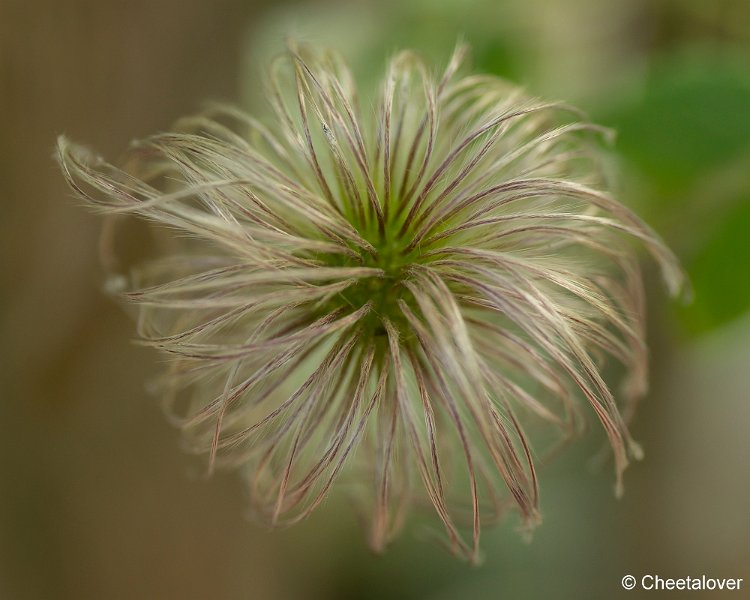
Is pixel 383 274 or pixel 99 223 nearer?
pixel 383 274

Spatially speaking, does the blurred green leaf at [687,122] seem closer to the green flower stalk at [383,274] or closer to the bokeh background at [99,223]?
the bokeh background at [99,223]

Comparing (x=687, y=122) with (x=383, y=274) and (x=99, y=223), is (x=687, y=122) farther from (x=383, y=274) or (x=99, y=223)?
(x=99, y=223)

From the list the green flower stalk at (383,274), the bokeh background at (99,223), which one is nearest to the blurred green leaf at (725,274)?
the bokeh background at (99,223)

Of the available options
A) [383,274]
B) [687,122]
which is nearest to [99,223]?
[383,274]

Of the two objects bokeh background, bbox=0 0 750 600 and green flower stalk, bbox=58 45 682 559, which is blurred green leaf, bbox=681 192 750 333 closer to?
bokeh background, bbox=0 0 750 600

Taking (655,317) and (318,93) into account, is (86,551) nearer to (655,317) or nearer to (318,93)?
(318,93)

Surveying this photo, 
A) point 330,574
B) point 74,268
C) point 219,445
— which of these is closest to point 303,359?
point 219,445

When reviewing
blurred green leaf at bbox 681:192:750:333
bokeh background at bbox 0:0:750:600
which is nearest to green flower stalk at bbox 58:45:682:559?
bokeh background at bbox 0:0:750:600
